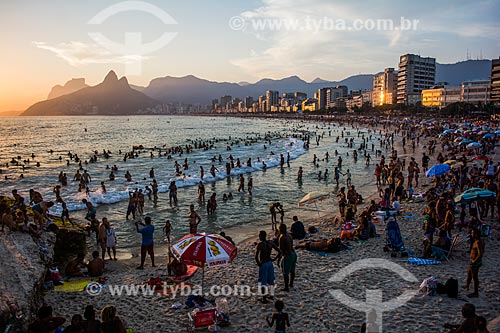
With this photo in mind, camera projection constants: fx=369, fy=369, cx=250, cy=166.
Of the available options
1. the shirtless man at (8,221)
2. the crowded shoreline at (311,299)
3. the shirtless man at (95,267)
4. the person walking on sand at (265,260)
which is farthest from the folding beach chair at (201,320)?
the shirtless man at (8,221)

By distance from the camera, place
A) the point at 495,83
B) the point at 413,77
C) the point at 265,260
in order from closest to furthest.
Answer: the point at 265,260 < the point at 495,83 < the point at 413,77

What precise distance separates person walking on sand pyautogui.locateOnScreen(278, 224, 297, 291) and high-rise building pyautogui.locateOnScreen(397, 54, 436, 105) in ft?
466

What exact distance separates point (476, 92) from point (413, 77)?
4052 cm

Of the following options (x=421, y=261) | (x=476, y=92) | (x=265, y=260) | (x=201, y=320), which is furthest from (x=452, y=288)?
(x=476, y=92)

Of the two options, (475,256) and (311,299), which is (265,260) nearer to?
(311,299)

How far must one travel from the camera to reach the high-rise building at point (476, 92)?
99750 millimetres

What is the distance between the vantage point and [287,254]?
310 inches

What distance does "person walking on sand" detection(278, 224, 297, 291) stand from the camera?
7707mm

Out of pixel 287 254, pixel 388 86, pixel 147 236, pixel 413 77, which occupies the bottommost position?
pixel 147 236

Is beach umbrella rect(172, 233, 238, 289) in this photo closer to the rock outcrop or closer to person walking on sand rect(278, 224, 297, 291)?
person walking on sand rect(278, 224, 297, 291)

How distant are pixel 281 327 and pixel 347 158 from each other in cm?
3186

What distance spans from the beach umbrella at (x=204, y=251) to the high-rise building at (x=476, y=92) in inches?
4442

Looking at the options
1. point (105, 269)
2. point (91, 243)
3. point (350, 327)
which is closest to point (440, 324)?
point (350, 327)

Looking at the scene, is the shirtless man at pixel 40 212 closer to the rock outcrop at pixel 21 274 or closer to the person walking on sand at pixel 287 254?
the rock outcrop at pixel 21 274
